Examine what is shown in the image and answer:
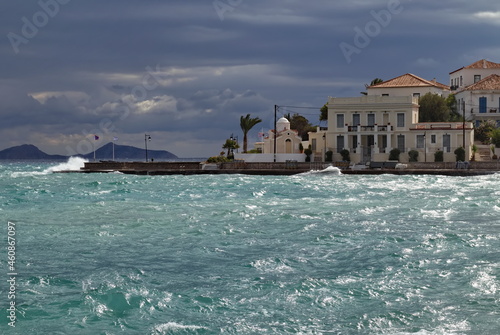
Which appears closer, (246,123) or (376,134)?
(376,134)

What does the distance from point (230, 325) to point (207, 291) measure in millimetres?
2425

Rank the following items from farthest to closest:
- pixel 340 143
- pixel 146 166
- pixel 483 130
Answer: pixel 483 130 → pixel 146 166 → pixel 340 143

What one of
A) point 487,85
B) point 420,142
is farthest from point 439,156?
point 487,85

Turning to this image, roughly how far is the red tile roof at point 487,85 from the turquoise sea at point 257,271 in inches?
2496

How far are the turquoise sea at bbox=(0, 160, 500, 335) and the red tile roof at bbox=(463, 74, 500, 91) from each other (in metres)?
63.4

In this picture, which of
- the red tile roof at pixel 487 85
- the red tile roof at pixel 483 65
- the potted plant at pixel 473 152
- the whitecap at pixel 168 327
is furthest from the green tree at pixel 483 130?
the whitecap at pixel 168 327

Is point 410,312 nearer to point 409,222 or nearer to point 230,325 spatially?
point 230,325

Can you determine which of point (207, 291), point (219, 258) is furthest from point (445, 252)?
point (207, 291)

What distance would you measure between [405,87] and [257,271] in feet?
254

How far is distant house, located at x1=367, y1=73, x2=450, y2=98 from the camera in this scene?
3579 inches

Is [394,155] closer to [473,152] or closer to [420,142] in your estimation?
[420,142]

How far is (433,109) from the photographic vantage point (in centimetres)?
8950

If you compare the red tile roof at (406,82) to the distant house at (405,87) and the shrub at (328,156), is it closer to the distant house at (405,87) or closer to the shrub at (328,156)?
the distant house at (405,87)

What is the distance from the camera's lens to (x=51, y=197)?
45.7 metres
